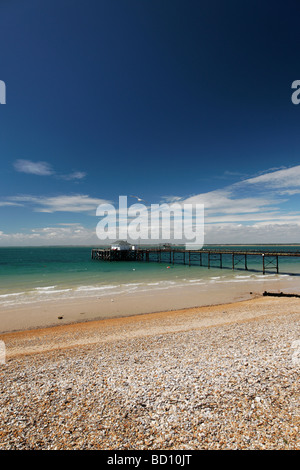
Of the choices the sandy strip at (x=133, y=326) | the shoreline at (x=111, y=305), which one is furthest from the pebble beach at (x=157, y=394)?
the shoreline at (x=111, y=305)

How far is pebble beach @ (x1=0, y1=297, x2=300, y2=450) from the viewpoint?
3.94 meters

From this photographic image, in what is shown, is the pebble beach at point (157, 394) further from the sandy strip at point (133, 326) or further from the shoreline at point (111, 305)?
Answer: the shoreline at point (111, 305)

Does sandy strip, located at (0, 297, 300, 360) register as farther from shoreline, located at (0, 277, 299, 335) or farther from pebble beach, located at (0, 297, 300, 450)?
shoreline, located at (0, 277, 299, 335)

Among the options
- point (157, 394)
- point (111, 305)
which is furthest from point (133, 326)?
point (157, 394)

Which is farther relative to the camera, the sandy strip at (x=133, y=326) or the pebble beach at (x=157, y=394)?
the sandy strip at (x=133, y=326)

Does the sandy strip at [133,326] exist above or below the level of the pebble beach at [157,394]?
below

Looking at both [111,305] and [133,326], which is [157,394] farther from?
[111,305]

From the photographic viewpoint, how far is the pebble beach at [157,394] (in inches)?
155
